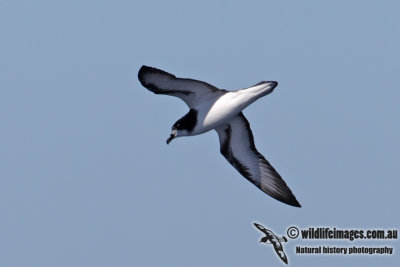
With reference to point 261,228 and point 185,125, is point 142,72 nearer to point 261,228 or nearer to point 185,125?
point 185,125

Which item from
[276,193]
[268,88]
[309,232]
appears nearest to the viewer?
[268,88]

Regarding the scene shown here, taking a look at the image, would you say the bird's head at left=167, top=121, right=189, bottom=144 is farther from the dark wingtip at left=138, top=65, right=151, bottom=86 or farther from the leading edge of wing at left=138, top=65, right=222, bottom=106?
the dark wingtip at left=138, top=65, right=151, bottom=86

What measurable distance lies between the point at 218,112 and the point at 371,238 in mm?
7580

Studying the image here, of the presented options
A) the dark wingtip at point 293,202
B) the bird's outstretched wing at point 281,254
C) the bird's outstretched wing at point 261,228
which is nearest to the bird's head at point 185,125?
the dark wingtip at point 293,202

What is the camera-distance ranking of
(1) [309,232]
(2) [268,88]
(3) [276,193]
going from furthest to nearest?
1. (1) [309,232]
2. (3) [276,193]
3. (2) [268,88]

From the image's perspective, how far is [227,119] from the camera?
2925 cm

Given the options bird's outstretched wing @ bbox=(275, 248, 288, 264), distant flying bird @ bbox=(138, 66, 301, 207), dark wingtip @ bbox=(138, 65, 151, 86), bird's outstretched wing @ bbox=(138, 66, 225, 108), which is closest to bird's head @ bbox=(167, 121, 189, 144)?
distant flying bird @ bbox=(138, 66, 301, 207)

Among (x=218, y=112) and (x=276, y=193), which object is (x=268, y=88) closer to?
(x=218, y=112)

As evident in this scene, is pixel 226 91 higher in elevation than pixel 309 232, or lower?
higher

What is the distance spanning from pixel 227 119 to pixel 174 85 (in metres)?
2.04

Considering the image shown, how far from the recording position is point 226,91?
94.1 ft

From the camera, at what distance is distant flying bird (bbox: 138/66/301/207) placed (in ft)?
93.7

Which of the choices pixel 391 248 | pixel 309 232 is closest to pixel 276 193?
pixel 309 232

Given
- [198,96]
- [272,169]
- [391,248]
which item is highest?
[198,96]
